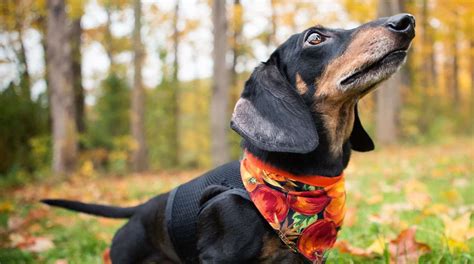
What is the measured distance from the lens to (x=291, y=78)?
266 centimetres

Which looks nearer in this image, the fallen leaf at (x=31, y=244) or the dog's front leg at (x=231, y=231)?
the dog's front leg at (x=231, y=231)

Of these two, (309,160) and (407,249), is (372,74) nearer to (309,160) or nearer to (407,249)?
(309,160)

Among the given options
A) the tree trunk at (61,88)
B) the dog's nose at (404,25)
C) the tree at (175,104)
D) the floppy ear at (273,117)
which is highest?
the dog's nose at (404,25)

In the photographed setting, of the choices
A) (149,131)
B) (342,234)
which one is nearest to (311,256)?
(342,234)

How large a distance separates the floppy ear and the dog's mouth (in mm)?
267

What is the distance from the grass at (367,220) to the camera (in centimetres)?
299

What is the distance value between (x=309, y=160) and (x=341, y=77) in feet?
1.55

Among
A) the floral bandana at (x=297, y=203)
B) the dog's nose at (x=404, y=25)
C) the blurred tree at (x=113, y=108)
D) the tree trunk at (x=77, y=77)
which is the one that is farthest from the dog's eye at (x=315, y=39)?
the blurred tree at (x=113, y=108)

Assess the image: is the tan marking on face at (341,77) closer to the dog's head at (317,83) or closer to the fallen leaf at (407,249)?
the dog's head at (317,83)

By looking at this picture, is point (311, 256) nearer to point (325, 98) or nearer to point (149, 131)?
point (325, 98)

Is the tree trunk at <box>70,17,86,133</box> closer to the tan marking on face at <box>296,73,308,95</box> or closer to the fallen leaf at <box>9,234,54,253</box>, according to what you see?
the fallen leaf at <box>9,234,54,253</box>

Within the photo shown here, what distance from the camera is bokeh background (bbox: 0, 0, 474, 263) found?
416 cm

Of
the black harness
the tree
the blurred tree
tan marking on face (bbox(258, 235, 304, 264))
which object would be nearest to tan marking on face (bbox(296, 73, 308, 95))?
the black harness

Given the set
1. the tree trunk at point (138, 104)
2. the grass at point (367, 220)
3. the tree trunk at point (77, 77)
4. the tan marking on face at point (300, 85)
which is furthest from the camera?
the tree trunk at point (77, 77)
